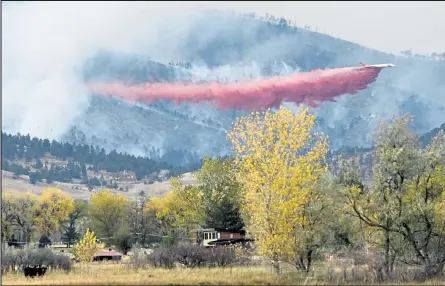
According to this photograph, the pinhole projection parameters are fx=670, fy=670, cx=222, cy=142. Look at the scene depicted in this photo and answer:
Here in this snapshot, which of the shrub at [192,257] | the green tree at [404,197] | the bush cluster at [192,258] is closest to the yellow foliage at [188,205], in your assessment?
the bush cluster at [192,258]

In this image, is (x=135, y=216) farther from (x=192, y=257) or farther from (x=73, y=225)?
(x=192, y=257)

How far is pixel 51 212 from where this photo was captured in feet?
474

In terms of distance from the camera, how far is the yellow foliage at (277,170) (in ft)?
146

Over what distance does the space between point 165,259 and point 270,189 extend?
18.0 m

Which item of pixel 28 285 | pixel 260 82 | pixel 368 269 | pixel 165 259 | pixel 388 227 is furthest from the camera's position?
pixel 260 82

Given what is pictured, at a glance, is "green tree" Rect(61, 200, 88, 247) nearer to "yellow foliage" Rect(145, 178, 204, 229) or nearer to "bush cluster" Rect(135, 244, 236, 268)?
"yellow foliage" Rect(145, 178, 204, 229)

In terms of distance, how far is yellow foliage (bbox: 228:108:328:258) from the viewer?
4444 centimetres

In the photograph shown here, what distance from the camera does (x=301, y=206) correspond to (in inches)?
1795

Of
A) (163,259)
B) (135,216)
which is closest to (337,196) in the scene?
(163,259)

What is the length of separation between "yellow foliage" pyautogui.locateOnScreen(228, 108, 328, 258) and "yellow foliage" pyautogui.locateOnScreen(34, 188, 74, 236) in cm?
9914

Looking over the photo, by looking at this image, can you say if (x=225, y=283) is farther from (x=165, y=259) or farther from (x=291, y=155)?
(x=165, y=259)

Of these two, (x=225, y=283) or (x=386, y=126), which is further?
(x=386, y=126)

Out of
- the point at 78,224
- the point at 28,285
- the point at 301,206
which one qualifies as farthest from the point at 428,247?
the point at 78,224

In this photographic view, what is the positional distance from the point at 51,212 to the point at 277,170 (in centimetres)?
10798
